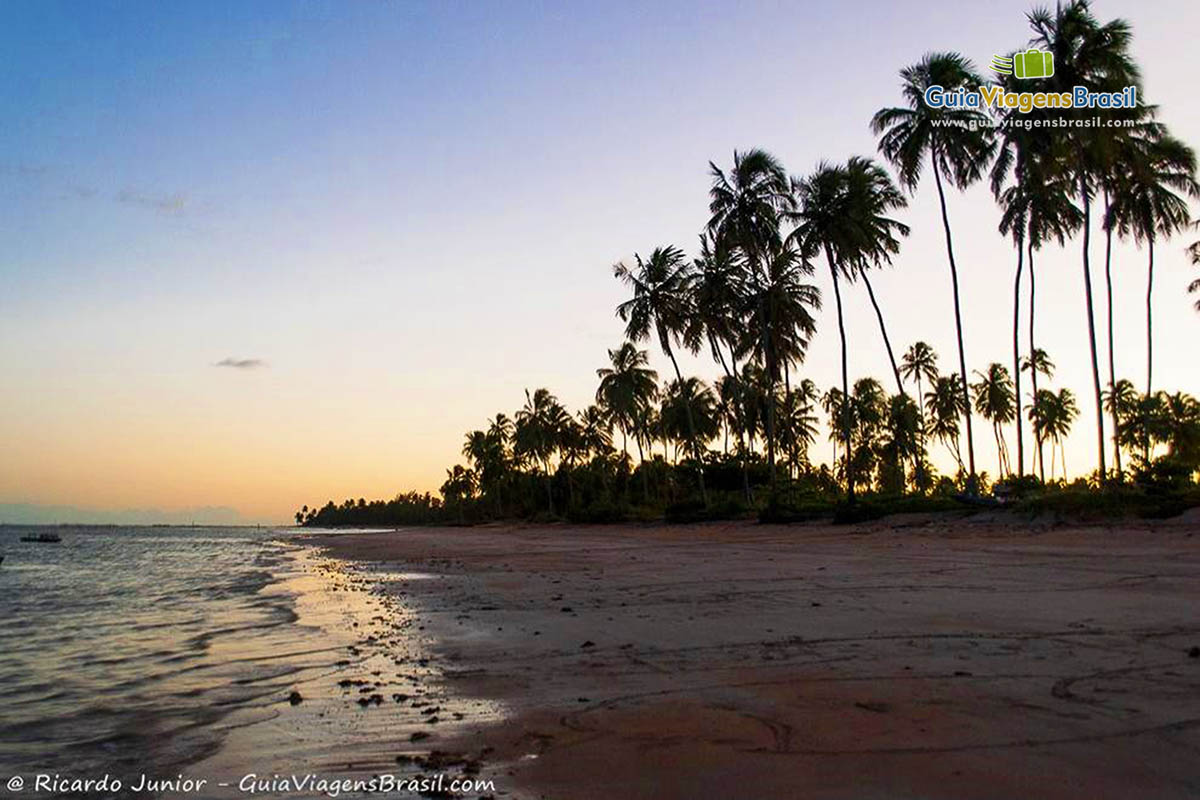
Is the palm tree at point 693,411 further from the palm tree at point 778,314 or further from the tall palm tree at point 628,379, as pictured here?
the palm tree at point 778,314

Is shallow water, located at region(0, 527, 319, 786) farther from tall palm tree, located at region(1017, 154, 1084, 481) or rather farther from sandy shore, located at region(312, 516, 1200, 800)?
tall palm tree, located at region(1017, 154, 1084, 481)

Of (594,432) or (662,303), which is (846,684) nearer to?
(662,303)

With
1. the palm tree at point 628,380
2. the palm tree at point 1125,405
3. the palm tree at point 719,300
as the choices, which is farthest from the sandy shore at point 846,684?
the palm tree at point 1125,405

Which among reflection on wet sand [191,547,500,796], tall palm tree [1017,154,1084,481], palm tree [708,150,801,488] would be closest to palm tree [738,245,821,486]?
palm tree [708,150,801,488]

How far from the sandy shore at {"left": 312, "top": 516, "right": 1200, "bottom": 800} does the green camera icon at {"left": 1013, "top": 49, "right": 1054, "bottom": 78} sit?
22.0 m

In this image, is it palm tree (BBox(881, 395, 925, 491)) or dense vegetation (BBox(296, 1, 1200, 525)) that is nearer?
dense vegetation (BBox(296, 1, 1200, 525))

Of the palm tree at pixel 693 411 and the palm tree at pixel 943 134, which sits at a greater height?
the palm tree at pixel 943 134

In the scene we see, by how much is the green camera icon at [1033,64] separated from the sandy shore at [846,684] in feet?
72.1

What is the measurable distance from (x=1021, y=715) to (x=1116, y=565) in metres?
10.6

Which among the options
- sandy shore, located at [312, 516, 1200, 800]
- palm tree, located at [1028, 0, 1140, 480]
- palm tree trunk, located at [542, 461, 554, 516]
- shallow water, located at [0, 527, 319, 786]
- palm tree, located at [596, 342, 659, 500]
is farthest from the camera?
palm tree trunk, located at [542, 461, 554, 516]

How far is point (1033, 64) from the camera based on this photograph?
2997 cm

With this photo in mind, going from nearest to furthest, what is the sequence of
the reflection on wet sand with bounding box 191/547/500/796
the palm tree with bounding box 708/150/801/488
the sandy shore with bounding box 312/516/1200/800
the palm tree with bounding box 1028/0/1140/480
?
1. the sandy shore with bounding box 312/516/1200/800
2. the reflection on wet sand with bounding box 191/547/500/796
3. the palm tree with bounding box 1028/0/1140/480
4. the palm tree with bounding box 708/150/801/488

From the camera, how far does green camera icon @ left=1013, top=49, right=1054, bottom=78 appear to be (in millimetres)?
29422

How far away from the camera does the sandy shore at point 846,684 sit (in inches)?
168
